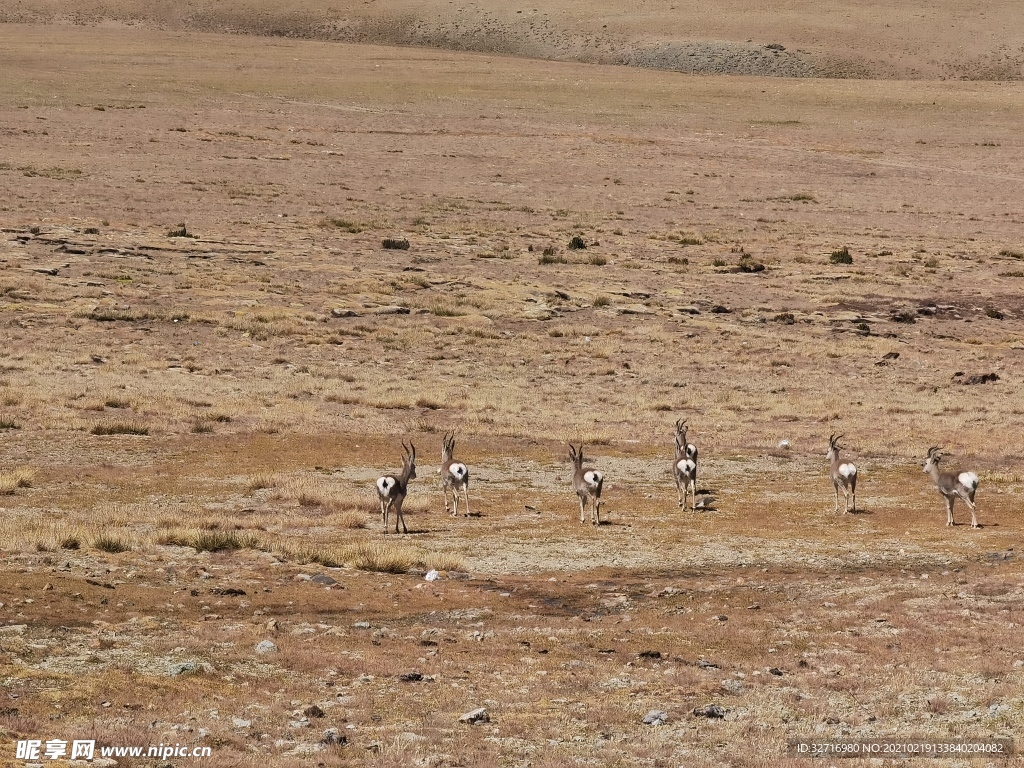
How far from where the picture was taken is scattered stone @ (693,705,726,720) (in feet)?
35.3

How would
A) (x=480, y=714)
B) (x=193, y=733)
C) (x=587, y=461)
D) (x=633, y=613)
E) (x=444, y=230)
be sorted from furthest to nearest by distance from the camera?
(x=444, y=230) < (x=587, y=461) < (x=633, y=613) < (x=480, y=714) < (x=193, y=733)

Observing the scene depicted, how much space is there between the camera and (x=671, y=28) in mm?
163750

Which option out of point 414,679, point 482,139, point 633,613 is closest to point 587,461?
point 633,613

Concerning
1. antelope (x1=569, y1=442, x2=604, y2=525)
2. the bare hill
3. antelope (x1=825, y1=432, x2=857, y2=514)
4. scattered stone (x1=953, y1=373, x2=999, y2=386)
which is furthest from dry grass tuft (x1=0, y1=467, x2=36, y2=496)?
the bare hill

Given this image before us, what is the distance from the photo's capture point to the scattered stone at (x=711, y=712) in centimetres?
1075

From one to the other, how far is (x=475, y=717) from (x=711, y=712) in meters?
1.89

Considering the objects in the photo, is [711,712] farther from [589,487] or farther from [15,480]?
[15,480]

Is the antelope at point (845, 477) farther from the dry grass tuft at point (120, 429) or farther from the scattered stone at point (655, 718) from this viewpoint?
the dry grass tuft at point (120, 429)

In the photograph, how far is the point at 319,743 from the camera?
32.3 ft

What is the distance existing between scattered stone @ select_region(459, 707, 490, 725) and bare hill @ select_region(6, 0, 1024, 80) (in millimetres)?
141694

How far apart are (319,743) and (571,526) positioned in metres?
10.6

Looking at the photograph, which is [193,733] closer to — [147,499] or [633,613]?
[633,613]

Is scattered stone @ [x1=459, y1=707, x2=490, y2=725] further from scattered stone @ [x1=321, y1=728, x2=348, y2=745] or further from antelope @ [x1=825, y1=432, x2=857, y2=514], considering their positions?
antelope @ [x1=825, y1=432, x2=857, y2=514]

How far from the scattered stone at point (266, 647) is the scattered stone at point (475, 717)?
262 cm
